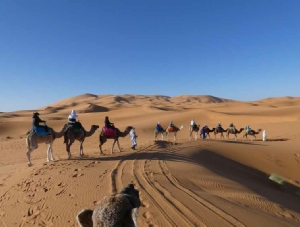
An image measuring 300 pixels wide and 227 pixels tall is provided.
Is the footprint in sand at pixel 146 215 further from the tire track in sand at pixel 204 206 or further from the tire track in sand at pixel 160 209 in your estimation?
the tire track in sand at pixel 204 206

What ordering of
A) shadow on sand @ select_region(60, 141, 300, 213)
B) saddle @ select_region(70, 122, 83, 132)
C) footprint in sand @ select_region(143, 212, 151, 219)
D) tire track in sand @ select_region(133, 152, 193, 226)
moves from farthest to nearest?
saddle @ select_region(70, 122, 83, 132)
shadow on sand @ select_region(60, 141, 300, 213)
footprint in sand @ select_region(143, 212, 151, 219)
tire track in sand @ select_region(133, 152, 193, 226)

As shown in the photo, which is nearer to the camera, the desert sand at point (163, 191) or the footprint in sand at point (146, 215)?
the footprint in sand at point (146, 215)

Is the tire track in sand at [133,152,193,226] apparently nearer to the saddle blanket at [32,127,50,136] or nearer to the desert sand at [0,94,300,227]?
the desert sand at [0,94,300,227]

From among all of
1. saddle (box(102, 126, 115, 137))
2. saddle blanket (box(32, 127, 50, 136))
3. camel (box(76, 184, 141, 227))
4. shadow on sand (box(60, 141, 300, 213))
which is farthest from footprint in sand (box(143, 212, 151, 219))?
saddle (box(102, 126, 115, 137))

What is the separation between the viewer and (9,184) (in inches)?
361

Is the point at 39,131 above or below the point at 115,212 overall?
above

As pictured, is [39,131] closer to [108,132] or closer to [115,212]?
[108,132]

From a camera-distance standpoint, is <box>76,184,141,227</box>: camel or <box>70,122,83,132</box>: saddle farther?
<box>70,122,83,132</box>: saddle

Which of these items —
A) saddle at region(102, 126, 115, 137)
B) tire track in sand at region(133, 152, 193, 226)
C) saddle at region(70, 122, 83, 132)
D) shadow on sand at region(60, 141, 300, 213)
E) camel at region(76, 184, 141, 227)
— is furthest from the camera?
saddle at region(102, 126, 115, 137)

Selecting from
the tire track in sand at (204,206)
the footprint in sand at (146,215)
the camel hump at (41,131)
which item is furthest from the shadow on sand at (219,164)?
the footprint in sand at (146,215)

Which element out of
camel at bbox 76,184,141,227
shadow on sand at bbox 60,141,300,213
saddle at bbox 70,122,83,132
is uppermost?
saddle at bbox 70,122,83,132

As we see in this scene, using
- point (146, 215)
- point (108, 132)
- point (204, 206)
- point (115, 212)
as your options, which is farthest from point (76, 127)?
point (115, 212)

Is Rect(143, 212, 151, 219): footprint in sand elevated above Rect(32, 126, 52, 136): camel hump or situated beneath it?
situated beneath

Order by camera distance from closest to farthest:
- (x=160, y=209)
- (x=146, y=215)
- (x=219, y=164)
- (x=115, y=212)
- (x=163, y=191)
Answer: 1. (x=115, y=212)
2. (x=146, y=215)
3. (x=160, y=209)
4. (x=163, y=191)
5. (x=219, y=164)
